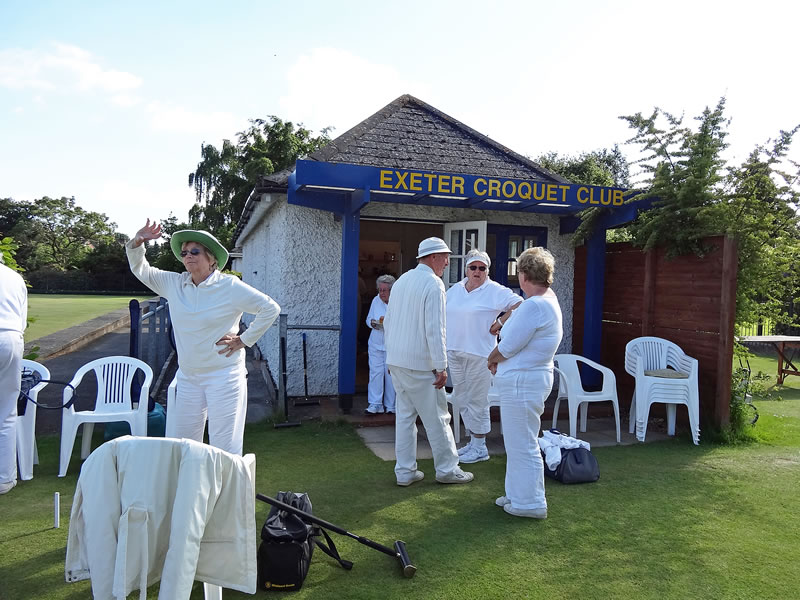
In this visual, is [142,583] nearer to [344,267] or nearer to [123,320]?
[344,267]

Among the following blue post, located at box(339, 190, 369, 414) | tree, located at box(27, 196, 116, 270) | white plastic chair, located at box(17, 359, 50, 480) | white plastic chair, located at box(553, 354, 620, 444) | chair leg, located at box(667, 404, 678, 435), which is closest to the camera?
white plastic chair, located at box(17, 359, 50, 480)

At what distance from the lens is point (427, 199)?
739cm

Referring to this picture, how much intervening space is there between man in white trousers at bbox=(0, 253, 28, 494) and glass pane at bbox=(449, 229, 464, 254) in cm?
512

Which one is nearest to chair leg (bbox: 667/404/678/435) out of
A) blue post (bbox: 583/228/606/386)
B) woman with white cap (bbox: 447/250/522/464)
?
blue post (bbox: 583/228/606/386)

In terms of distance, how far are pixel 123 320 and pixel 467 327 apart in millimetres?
17607

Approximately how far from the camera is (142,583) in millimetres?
2082

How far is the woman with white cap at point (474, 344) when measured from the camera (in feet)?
17.3

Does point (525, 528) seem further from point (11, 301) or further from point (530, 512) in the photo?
Result: point (11, 301)

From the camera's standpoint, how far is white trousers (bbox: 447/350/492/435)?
5271 millimetres

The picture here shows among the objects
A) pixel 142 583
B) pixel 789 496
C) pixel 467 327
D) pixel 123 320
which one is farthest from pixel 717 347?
pixel 123 320

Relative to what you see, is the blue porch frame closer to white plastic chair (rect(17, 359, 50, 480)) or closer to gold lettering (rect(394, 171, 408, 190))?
gold lettering (rect(394, 171, 408, 190))

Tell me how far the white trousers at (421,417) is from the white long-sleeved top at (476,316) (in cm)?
76

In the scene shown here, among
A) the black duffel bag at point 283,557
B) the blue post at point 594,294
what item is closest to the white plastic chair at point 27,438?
the black duffel bag at point 283,557

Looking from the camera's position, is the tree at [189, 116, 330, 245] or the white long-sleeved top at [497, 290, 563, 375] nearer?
the white long-sleeved top at [497, 290, 563, 375]
